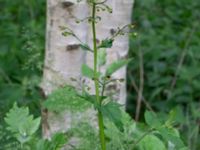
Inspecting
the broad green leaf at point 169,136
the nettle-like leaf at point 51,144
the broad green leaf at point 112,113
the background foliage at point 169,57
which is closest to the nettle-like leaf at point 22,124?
the nettle-like leaf at point 51,144

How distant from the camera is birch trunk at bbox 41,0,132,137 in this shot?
256cm

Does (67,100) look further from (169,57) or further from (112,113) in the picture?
(169,57)

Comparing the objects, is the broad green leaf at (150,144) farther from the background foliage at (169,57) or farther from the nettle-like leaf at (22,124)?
the background foliage at (169,57)

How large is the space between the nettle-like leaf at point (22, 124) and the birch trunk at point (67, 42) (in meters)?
0.78

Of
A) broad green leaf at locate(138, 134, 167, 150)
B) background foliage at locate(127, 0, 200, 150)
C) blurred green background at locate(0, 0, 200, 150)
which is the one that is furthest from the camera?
background foliage at locate(127, 0, 200, 150)

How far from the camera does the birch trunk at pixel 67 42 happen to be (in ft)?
8.40

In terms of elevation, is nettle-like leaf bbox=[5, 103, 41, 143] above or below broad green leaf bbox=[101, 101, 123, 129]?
below

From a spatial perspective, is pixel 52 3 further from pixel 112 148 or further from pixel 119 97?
pixel 112 148

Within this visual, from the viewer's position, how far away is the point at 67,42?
8.52 ft

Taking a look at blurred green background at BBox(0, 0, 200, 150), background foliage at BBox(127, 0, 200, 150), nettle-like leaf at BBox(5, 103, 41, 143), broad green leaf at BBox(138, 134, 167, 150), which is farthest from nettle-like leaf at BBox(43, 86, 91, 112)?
background foliage at BBox(127, 0, 200, 150)

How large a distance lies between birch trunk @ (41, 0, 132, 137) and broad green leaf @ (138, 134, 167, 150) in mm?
724

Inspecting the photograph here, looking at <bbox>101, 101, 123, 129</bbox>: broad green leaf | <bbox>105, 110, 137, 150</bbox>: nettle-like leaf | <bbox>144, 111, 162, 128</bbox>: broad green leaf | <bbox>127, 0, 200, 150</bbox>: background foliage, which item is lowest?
<bbox>127, 0, 200, 150</bbox>: background foliage

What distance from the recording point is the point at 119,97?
2844 mm

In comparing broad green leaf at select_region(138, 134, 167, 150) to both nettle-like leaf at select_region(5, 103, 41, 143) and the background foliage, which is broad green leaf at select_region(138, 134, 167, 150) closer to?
nettle-like leaf at select_region(5, 103, 41, 143)
